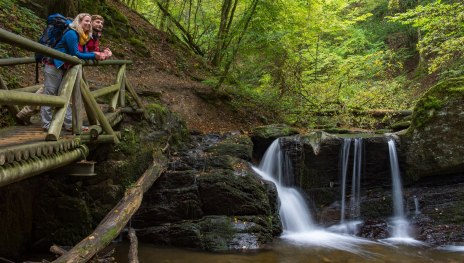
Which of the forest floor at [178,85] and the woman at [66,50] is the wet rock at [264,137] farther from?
the woman at [66,50]

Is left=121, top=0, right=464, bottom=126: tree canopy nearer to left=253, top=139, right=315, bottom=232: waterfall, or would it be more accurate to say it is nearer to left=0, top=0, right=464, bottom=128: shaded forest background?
left=0, top=0, right=464, bottom=128: shaded forest background

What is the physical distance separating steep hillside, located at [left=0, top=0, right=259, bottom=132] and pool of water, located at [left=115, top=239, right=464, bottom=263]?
16.0 ft

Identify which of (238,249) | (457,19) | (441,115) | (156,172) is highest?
(457,19)

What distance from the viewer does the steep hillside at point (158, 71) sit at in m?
10.6

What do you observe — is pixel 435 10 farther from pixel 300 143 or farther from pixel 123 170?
pixel 123 170

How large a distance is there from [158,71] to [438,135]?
9.68 meters

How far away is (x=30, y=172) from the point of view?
3703mm

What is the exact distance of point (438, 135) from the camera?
9375 mm

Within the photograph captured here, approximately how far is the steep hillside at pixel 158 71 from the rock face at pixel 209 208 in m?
3.71

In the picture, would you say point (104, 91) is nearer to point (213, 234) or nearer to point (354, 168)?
point (213, 234)

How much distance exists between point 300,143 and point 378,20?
60.6 feet

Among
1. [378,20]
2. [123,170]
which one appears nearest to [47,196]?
[123,170]

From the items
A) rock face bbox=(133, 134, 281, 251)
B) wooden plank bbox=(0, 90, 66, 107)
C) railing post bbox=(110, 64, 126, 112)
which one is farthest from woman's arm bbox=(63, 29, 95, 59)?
rock face bbox=(133, 134, 281, 251)

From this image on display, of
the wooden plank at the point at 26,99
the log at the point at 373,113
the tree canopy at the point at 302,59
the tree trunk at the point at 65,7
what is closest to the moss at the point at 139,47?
the tree canopy at the point at 302,59
